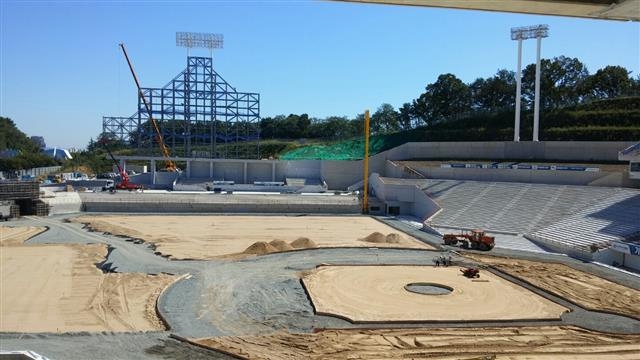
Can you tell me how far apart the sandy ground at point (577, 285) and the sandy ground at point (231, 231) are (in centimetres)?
814

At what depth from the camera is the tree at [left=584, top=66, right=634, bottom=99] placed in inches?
3152

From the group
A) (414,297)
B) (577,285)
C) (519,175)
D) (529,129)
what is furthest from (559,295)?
(529,129)

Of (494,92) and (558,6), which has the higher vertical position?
(494,92)

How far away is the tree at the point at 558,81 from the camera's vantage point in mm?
81875

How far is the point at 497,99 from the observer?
9250 cm

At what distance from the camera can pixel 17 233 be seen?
39812mm

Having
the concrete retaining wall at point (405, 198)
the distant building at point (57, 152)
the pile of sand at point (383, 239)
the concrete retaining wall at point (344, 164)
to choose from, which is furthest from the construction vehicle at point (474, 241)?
the distant building at point (57, 152)

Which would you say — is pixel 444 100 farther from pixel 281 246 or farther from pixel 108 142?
pixel 281 246

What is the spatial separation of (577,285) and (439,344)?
12399 mm

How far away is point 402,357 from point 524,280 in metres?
13.3

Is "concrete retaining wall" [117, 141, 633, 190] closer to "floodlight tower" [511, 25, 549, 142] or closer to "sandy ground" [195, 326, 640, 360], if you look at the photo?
"floodlight tower" [511, 25, 549, 142]

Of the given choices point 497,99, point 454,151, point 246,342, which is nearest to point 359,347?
point 246,342

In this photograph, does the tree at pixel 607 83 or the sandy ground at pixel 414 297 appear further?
the tree at pixel 607 83

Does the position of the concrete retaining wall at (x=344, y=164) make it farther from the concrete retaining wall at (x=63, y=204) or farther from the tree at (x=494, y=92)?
the tree at (x=494, y=92)
